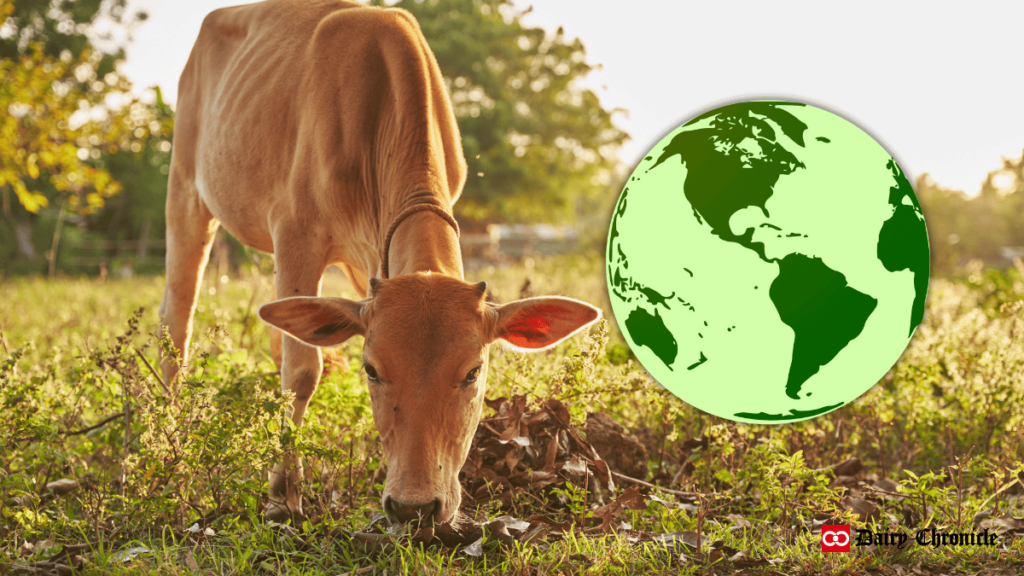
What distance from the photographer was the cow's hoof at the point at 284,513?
3314 millimetres

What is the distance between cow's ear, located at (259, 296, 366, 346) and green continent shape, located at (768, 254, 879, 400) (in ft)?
7.98

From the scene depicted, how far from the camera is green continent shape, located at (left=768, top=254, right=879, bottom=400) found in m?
4.15

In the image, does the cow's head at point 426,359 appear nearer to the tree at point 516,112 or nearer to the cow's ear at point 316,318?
the cow's ear at point 316,318

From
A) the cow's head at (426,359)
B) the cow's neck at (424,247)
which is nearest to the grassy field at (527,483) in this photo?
the cow's head at (426,359)

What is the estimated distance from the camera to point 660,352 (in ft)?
13.6

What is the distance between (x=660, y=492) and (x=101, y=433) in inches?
119

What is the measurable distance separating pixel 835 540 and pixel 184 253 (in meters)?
4.46

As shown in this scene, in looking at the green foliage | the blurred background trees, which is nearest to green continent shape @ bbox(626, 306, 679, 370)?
the blurred background trees

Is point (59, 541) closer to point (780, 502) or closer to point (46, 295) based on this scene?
point (780, 502)

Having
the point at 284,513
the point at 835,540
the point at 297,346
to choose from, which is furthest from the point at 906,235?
the point at 284,513

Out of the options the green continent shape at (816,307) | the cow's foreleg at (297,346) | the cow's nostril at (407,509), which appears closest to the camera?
the cow's nostril at (407,509)

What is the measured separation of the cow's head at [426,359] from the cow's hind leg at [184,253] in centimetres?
249

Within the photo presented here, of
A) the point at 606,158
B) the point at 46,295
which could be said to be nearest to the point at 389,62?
the point at 46,295

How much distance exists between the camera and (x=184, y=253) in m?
5.25
